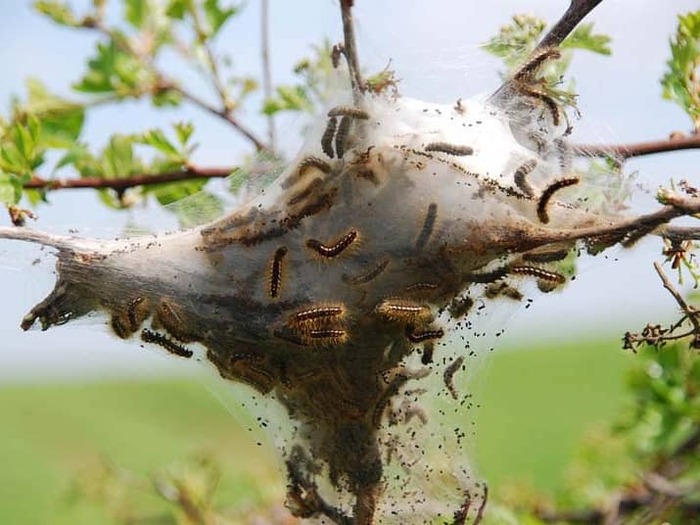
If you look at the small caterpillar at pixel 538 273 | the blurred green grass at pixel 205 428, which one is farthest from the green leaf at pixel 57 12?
the blurred green grass at pixel 205 428

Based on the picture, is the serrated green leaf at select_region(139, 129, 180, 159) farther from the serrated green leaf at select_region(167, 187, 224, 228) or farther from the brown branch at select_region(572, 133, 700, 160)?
the brown branch at select_region(572, 133, 700, 160)

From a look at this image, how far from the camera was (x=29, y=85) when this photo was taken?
425 cm

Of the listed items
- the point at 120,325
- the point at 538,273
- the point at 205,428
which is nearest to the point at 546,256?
the point at 538,273

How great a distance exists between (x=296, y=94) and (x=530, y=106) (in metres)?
1.49

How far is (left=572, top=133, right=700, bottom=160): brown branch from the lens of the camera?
2.49 metres

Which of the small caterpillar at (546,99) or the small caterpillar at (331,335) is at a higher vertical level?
the small caterpillar at (546,99)

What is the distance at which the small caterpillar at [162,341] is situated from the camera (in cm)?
244

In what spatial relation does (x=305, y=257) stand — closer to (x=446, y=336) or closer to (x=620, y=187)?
(x=446, y=336)

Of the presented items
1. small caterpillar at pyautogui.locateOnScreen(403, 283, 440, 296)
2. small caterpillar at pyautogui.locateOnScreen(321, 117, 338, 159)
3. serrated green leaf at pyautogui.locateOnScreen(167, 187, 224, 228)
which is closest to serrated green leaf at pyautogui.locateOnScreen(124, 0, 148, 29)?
serrated green leaf at pyautogui.locateOnScreen(167, 187, 224, 228)

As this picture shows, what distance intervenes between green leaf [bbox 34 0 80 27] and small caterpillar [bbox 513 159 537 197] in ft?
8.86

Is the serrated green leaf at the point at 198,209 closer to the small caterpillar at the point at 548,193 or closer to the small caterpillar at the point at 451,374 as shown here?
the small caterpillar at the point at 451,374

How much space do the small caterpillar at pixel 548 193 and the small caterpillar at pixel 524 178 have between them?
65 mm

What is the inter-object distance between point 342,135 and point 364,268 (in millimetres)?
309

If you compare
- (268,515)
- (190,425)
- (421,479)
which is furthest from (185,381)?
(421,479)
